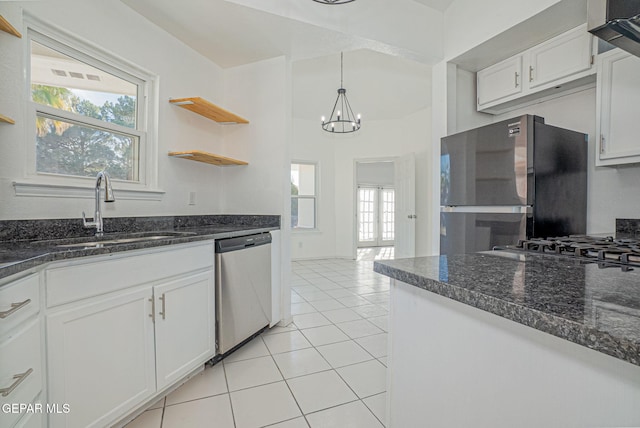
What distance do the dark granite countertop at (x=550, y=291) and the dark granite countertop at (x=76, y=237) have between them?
1.18 m

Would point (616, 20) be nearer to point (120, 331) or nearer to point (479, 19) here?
point (479, 19)

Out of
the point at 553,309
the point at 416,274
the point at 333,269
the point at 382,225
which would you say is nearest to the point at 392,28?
the point at 416,274

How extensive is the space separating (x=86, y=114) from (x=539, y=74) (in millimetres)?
3287

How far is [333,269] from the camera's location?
5.09 m

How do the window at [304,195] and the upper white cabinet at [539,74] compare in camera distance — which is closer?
the upper white cabinet at [539,74]

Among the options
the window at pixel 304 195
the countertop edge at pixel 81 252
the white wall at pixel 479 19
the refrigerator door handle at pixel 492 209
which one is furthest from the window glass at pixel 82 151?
the window at pixel 304 195

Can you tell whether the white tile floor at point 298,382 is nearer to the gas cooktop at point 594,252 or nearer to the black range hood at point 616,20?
the gas cooktop at point 594,252

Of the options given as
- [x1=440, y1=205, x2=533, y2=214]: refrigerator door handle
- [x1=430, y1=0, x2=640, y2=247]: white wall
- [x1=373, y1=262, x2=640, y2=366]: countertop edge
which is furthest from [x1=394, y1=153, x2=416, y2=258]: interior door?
[x1=373, y1=262, x2=640, y2=366]: countertop edge

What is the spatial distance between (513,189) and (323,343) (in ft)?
5.78

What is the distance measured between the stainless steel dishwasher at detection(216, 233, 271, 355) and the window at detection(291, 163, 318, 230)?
11.6 ft

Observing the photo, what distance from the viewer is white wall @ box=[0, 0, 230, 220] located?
61.4 inches

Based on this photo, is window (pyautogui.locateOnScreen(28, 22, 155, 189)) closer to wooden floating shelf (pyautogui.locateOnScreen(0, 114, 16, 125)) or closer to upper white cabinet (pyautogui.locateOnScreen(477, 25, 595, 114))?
wooden floating shelf (pyautogui.locateOnScreen(0, 114, 16, 125))

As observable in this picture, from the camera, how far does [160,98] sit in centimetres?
241

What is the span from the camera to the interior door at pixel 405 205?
5258 mm
